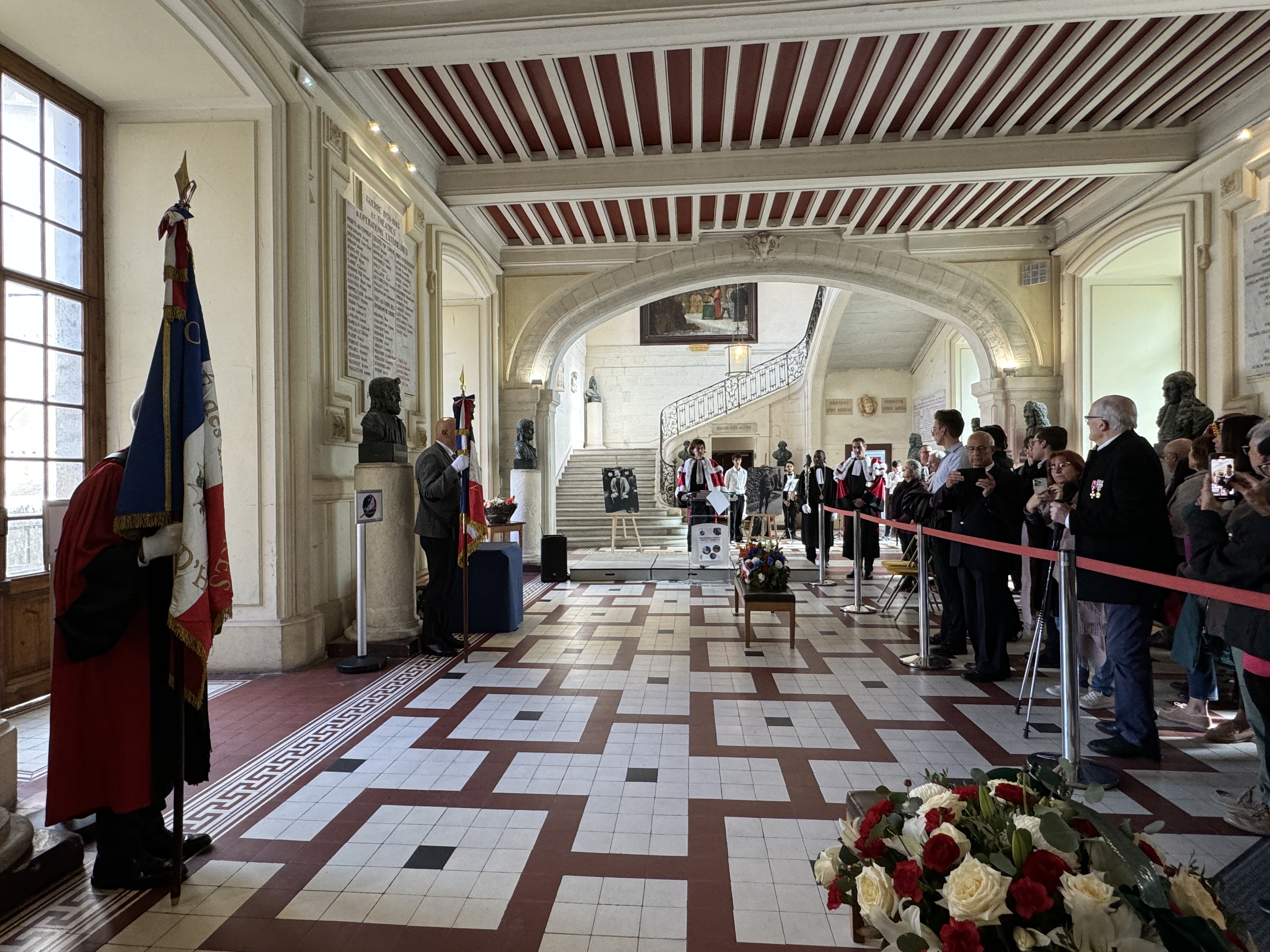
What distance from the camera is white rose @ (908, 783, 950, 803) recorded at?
4.34 ft

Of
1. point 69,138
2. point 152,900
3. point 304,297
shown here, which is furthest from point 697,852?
point 69,138

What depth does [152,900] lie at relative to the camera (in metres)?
2.25

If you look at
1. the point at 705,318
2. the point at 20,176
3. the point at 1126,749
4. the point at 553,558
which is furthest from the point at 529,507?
the point at 705,318

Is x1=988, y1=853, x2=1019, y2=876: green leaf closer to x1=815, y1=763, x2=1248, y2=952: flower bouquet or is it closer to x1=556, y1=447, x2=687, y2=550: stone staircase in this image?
x1=815, y1=763, x2=1248, y2=952: flower bouquet

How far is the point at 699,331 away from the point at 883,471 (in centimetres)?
958

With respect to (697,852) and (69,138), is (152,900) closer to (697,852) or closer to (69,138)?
(697,852)

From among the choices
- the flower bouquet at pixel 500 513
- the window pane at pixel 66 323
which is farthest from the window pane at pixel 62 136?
the flower bouquet at pixel 500 513

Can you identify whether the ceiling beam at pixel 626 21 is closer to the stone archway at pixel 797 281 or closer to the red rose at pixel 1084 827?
the stone archway at pixel 797 281

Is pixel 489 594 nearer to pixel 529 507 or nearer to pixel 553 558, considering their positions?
pixel 553 558

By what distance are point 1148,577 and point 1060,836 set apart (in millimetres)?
2037

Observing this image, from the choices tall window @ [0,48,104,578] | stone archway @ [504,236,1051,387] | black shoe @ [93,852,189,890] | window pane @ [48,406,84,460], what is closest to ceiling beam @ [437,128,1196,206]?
stone archway @ [504,236,1051,387]

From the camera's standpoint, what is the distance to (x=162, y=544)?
2.22 m

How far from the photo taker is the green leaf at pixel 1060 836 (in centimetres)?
106

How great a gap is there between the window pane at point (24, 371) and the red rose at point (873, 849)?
4.91 meters
